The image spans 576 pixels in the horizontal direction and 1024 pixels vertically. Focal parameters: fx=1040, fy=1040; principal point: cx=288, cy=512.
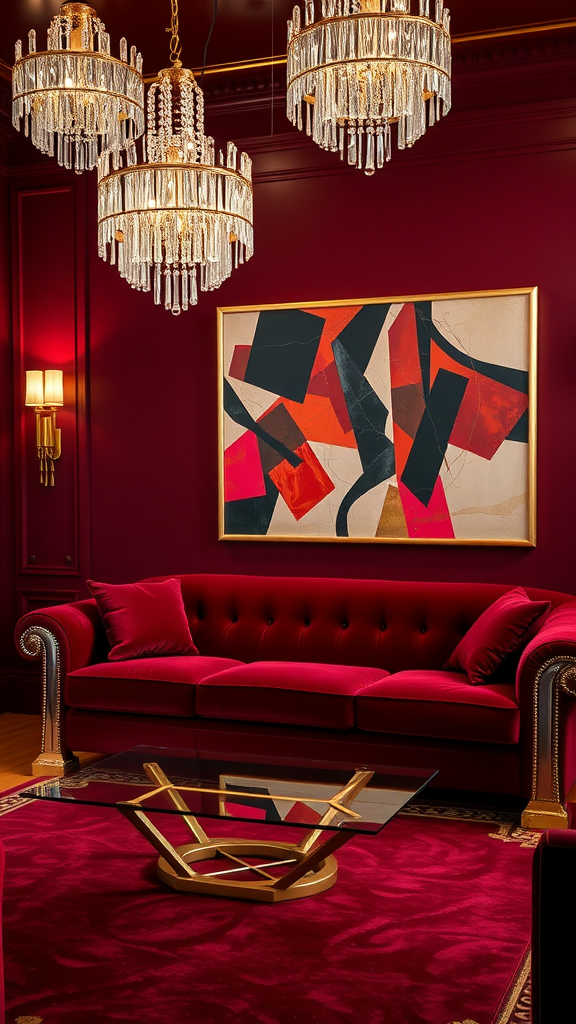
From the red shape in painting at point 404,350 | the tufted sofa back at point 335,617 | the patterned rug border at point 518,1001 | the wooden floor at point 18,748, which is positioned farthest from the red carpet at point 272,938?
the red shape in painting at point 404,350

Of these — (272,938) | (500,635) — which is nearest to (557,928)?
(272,938)

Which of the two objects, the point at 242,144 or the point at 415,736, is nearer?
the point at 415,736

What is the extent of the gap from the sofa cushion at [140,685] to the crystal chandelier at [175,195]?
67.5 inches

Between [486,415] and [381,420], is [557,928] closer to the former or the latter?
[486,415]

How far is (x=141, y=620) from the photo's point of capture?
A: 473cm

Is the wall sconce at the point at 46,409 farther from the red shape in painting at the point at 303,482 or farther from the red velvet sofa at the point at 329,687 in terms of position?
the red shape in painting at the point at 303,482

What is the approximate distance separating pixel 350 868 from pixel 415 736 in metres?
0.74

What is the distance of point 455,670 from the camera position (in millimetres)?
4469

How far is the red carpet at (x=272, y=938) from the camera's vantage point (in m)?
2.41

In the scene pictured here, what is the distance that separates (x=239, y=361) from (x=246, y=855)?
2793mm

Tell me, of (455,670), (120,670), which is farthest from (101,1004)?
(455,670)

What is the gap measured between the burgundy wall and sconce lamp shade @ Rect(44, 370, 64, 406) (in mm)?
140

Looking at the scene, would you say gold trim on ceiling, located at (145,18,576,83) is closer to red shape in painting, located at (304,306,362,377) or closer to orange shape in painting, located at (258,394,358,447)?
red shape in painting, located at (304,306,362,377)

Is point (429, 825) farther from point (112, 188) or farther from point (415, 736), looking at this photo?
point (112, 188)
